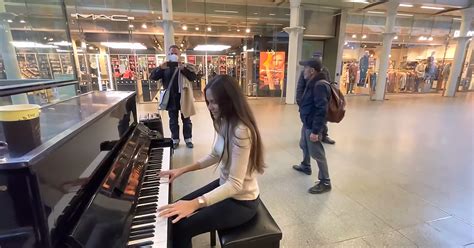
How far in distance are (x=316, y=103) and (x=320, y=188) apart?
935mm

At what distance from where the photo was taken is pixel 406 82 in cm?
1308

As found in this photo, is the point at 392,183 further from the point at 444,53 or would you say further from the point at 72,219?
the point at 444,53

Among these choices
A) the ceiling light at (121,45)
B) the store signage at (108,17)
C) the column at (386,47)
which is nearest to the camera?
the store signage at (108,17)

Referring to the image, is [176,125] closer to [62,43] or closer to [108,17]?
[62,43]

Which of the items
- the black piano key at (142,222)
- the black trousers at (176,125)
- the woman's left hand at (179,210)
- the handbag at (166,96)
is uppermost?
the handbag at (166,96)

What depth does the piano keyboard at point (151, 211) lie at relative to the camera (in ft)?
3.34

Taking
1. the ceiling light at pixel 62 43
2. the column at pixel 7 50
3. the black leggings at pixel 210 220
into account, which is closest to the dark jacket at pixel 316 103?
the black leggings at pixel 210 220

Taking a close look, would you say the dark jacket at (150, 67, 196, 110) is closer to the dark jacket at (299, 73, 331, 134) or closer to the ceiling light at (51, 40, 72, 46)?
the ceiling light at (51, 40, 72, 46)

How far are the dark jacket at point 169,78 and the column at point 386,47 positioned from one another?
8.95 metres

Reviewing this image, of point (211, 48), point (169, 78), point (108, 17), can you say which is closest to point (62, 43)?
point (169, 78)

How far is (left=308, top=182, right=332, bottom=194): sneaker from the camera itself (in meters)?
2.66

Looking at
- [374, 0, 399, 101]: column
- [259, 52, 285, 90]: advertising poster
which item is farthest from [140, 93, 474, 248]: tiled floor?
[259, 52, 285, 90]: advertising poster

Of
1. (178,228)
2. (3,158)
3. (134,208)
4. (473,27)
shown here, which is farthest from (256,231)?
(473,27)

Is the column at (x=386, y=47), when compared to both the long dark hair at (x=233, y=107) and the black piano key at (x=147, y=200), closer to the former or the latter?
the long dark hair at (x=233, y=107)
